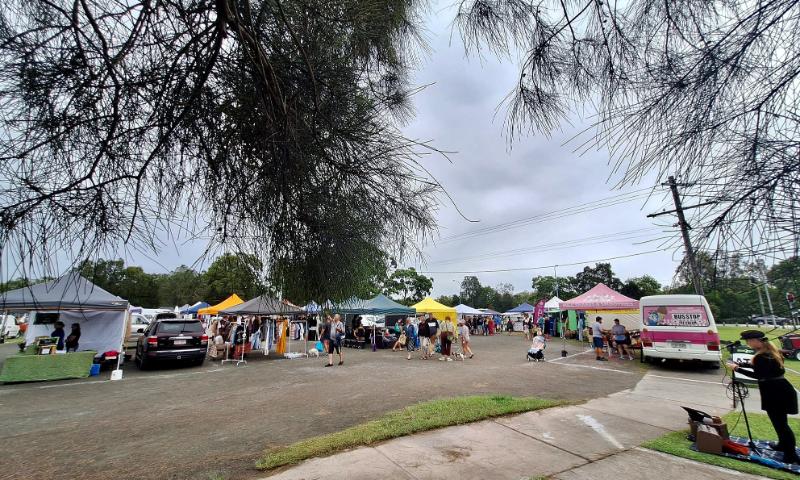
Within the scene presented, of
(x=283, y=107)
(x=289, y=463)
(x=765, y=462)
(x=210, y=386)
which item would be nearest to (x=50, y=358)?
(x=210, y=386)

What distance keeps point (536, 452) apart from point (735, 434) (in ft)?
10.7

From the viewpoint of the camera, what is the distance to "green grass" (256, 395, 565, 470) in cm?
427

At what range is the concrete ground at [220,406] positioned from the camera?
4.25 m

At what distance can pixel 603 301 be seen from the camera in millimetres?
17797

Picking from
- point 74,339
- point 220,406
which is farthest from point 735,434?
point 74,339

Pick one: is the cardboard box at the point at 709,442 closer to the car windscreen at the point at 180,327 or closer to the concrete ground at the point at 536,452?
the concrete ground at the point at 536,452

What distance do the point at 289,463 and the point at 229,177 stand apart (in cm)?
331

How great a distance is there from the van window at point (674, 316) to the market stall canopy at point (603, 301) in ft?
19.0

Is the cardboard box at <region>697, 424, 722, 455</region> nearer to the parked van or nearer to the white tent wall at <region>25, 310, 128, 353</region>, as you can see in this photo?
the parked van

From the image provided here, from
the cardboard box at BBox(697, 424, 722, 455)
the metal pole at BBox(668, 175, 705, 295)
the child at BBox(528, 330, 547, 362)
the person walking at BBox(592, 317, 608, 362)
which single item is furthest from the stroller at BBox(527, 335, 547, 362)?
the metal pole at BBox(668, 175, 705, 295)

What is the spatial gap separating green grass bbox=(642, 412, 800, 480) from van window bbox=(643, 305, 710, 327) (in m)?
5.10

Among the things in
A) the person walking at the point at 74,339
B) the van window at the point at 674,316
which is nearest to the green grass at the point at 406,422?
the van window at the point at 674,316

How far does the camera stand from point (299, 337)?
24578 millimetres

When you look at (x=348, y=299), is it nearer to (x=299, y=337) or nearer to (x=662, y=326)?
(x=662, y=326)
